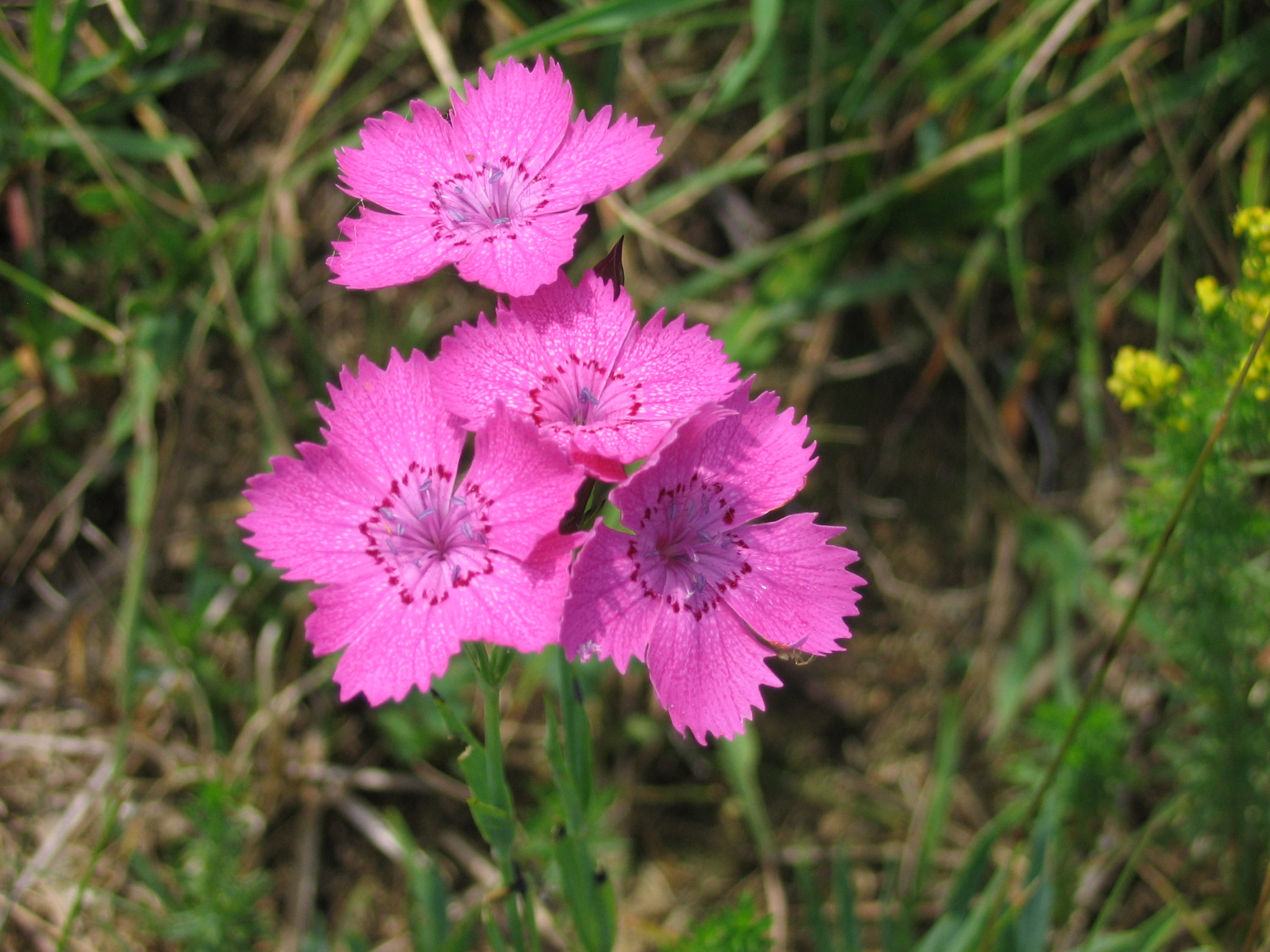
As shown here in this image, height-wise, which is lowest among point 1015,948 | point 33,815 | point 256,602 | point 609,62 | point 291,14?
point 1015,948

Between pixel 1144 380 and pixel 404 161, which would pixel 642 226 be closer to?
pixel 404 161

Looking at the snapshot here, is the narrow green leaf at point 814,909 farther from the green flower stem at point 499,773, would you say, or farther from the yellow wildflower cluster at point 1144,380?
the yellow wildflower cluster at point 1144,380

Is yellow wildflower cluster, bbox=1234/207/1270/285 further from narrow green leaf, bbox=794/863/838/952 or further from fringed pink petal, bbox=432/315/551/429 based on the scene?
narrow green leaf, bbox=794/863/838/952

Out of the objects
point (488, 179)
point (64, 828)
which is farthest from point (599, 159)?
point (64, 828)

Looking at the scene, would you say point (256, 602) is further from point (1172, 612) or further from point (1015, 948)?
point (1172, 612)

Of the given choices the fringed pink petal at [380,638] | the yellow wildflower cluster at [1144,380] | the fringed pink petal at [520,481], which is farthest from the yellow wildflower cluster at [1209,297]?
Result: the fringed pink petal at [380,638]

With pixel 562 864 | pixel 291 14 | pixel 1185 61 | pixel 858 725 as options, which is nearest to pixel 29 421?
pixel 291 14
